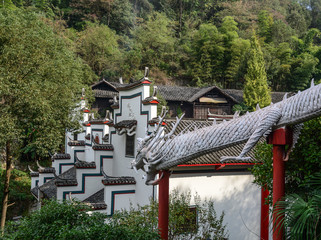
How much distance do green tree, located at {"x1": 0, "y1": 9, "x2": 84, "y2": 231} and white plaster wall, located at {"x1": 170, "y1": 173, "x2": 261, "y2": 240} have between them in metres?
6.43

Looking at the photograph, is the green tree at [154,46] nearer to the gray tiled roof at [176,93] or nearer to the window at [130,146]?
the gray tiled roof at [176,93]

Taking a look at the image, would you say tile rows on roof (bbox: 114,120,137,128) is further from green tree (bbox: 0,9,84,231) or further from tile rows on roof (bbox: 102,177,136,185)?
green tree (bbox: 0,9,84,231)

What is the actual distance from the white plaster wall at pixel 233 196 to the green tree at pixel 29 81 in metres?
6.43

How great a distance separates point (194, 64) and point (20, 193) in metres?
23.8

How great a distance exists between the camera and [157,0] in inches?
1918

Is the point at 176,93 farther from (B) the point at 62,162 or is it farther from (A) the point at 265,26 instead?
(A) the point at 265,26

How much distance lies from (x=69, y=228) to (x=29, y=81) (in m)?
8.78

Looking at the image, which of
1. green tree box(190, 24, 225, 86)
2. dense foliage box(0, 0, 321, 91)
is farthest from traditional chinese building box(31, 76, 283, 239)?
green tree box(190, 24, 225, 86)

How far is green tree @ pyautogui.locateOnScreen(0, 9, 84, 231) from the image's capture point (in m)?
11.6

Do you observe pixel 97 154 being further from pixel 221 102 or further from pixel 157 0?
pixel 157 0

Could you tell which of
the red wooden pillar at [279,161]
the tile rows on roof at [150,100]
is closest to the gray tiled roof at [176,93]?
the tile rows on roof at [150,100]

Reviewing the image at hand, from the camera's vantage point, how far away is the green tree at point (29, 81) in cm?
1165

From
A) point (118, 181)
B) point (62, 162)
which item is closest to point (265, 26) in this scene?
point (62, 162)

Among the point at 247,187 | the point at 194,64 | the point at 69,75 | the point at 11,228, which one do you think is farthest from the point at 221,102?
the point at 11,228
